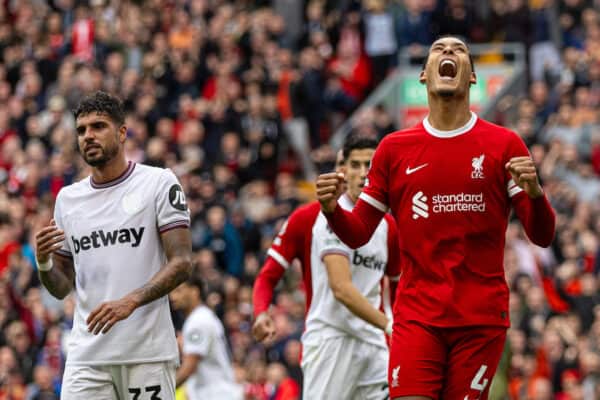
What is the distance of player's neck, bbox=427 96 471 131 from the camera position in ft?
29.4

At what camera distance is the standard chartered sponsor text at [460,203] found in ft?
28.9

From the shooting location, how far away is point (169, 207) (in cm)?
948

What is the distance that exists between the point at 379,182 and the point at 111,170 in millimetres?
1641

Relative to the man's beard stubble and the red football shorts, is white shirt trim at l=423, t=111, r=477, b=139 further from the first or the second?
the man's beard stubble

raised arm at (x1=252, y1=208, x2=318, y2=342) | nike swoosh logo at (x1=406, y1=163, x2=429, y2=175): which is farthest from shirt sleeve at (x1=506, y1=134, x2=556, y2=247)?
raised arm at (x1=252, y1=208, x2=318, y2=342)

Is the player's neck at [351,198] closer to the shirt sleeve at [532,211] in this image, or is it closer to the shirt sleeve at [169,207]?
the shirt sleeve at [169,207]

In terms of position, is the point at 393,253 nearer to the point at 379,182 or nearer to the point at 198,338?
the point at 379,182

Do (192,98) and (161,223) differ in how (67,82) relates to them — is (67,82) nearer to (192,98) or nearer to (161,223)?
(192,98)

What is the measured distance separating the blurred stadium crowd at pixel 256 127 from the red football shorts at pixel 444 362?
8.48 m

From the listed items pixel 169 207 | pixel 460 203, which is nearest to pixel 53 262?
pixel 169 207

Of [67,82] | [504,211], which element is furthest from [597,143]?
[504,211]

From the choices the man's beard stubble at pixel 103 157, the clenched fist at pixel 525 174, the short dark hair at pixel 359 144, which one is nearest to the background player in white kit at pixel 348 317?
the short dark hair at pixel 359 144

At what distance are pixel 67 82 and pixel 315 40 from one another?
403 centimetres

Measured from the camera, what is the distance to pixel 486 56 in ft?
86.5
